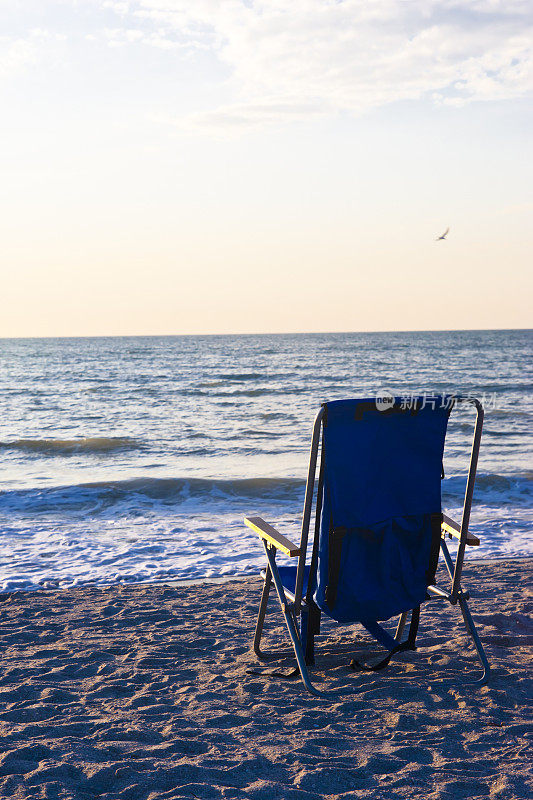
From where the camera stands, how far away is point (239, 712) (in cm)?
308

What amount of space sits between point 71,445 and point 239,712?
39.5 feet

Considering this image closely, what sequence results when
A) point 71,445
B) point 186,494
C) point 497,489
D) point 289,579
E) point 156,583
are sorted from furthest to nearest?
point 71,445, point 497,489, point 186,494, point 156,583, point 289,579

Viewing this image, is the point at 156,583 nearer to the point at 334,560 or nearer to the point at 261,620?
the point at 261,620

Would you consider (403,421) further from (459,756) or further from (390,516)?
→ (459,756)

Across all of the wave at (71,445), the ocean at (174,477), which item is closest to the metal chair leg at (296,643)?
the ocean at (174,477)

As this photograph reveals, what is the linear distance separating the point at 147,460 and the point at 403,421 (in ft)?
32.1

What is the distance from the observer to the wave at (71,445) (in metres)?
13.7

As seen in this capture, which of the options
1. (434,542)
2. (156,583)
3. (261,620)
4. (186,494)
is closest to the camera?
(434,542)

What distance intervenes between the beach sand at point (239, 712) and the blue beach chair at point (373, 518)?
25cm

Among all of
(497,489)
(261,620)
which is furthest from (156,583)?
(497,489)

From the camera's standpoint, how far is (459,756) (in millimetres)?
2678

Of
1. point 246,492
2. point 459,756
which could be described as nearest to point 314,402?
point 246,492

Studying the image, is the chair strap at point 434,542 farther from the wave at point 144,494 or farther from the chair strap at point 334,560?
the wave at point 144,494

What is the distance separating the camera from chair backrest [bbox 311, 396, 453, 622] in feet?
9.87
